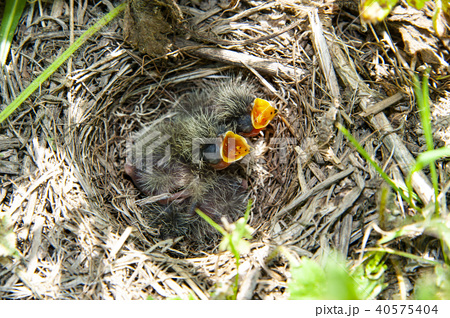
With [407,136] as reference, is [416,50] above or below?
above

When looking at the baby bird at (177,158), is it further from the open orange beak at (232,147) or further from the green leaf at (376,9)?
the green leaf at (376,9)

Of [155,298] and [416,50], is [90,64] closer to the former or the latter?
[155,298]

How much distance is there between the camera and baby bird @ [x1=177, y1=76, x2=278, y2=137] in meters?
1.98

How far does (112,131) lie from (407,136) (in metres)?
1.71

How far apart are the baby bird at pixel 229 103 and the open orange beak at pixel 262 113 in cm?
2

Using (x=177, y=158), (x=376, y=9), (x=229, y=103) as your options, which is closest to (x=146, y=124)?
(x=177, y=158)

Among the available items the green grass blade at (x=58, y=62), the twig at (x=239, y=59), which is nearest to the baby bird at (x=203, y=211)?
the twig at (x=239, y=59)

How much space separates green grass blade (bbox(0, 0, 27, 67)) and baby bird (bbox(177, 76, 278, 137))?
1.01 m

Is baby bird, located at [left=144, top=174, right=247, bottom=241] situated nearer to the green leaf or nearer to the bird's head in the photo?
the bird's head

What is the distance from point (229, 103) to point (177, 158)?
18.9 inches

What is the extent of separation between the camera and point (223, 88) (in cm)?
204

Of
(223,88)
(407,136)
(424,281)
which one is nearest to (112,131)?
(223,88)

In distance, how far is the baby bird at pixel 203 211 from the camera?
1.87 meters

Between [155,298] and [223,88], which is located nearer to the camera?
[155,298]
